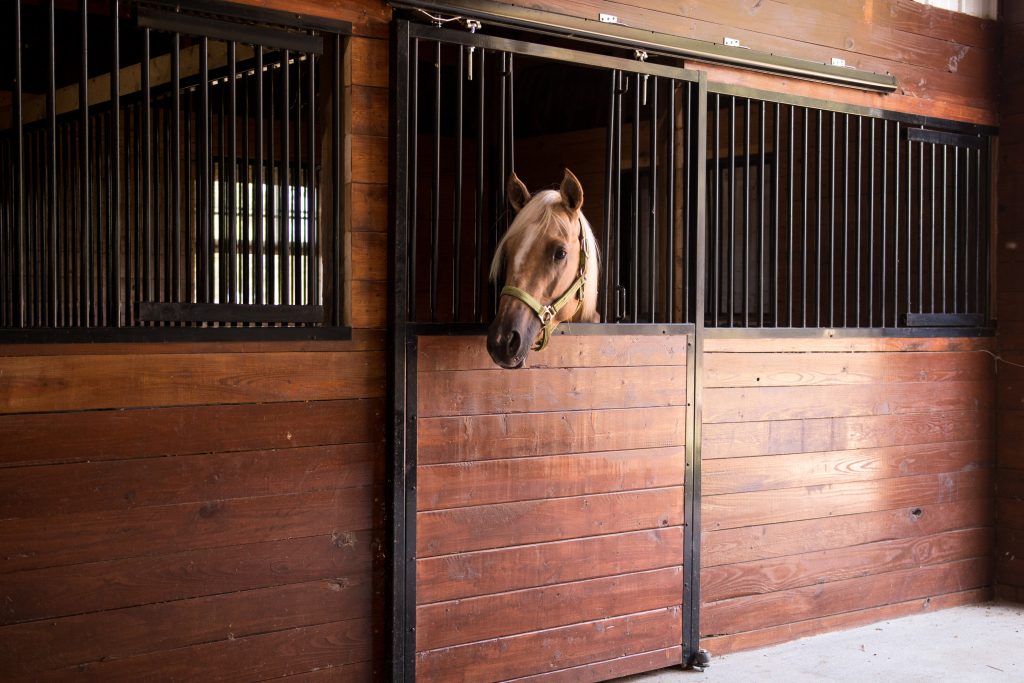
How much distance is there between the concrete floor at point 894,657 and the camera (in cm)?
316

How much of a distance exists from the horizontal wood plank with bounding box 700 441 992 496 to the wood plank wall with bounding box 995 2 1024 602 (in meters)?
0.12

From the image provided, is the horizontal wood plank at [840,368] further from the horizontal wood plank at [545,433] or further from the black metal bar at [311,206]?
the black metal bar at [311,206]

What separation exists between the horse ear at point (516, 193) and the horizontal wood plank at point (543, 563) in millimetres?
995

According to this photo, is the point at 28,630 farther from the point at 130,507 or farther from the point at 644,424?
the point at 644,424

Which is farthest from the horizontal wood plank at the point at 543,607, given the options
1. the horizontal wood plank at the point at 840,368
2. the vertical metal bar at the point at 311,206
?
the vertical metal bar at the point at 311,206

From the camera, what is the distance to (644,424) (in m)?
3.16

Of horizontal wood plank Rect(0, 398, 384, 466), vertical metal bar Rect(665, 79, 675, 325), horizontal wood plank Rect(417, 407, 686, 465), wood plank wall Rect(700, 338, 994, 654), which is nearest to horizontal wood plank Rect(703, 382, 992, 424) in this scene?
wood plank wall Rect(700, 338, 994, 654)

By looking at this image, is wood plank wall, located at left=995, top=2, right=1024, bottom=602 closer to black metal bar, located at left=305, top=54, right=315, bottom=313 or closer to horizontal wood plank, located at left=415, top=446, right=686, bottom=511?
horizontal wood plank, located at left=415, top=446, right=686, bottom=511

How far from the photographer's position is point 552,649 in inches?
117

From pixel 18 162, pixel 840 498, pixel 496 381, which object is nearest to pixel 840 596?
pixel 840 498

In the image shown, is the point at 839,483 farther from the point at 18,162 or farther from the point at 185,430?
the point at 18,162

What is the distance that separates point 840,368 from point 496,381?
1.49 meters

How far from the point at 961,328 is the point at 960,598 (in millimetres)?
1097

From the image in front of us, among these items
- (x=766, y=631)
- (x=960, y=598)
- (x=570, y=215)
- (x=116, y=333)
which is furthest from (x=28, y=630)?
(x=960, y=598)
